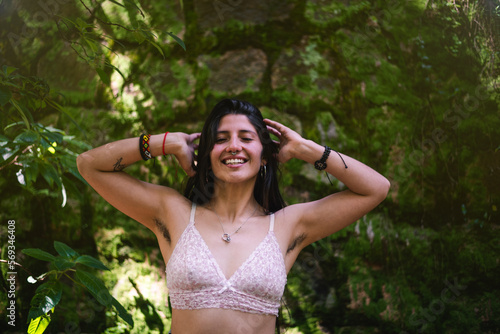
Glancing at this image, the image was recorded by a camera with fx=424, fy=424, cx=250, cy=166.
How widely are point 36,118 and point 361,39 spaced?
2.24m

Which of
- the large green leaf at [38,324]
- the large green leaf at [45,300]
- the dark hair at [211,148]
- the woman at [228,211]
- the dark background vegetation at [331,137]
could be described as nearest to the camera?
the large green leaf at [45,300]

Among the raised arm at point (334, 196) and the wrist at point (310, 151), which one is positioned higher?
the wrist at point (310, 151)

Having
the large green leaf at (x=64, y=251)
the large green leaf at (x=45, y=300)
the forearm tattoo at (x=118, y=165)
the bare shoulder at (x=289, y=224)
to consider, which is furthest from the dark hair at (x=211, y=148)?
the large green leaf at (x=45, y=300)

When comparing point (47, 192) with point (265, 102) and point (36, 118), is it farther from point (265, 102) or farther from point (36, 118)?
point (265, 102)

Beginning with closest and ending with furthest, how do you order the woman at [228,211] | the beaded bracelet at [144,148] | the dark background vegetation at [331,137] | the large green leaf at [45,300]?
the large green leaf at [45,300] → the woman at [228,211] → the beaded bracelet at [144,148] → the dark background vegetation at [331,137]

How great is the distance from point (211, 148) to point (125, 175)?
376mm

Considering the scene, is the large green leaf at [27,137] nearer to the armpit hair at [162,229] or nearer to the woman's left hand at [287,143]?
the armpit hair at [162,229]

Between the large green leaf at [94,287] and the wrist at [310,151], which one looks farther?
the wrist at [310,151]

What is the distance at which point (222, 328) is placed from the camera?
1606 millimetres

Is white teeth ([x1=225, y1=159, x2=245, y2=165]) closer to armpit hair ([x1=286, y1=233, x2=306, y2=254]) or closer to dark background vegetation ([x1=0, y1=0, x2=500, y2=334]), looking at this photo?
armpit hair ([x1=286, y1=233, x2=306, y2=254])

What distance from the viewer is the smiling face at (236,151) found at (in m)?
1.74

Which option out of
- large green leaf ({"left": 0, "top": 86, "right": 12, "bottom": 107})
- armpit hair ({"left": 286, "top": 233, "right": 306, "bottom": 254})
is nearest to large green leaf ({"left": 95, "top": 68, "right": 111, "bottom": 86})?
large green leaf ({"left": 0, "top": 86, "right": 12, "bottom": 107})

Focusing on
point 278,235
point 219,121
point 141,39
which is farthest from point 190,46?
point 278,235

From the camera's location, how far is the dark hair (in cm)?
185
